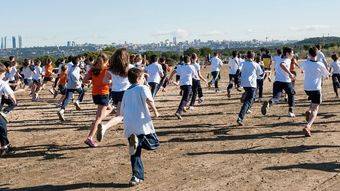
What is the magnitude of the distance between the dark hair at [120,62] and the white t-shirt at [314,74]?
4.26 m

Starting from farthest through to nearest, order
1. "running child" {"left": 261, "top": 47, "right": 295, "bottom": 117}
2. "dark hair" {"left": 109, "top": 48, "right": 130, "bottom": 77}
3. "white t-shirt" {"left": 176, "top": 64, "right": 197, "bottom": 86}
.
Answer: "white t-shirt" {"left": 176, "top": 64, "right": 197, "bottom": 86} → "running child" {"left": 261, "top": 47, "right": 295, "bottom": 117} → "dark hair" {"left": 109, "top": 48, "right": 130, "bottom": 77}

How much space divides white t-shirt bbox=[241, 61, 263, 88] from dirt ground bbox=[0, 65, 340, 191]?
103cm

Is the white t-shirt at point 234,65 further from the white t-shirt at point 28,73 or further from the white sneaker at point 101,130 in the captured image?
the white sneaker at point 101,130

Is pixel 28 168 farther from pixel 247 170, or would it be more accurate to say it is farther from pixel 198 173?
pixel 247 170

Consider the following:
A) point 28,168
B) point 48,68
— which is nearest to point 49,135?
point 28,168

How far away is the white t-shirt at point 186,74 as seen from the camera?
1562 centimetres

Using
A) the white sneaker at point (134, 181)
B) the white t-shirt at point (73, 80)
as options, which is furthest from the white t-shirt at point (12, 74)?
the white sneaker at point (134, 181)

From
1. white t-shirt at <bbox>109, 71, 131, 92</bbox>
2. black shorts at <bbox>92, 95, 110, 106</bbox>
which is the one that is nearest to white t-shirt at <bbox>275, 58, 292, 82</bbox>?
white t-shirt at <bbox>109, 71, 131, 92</bbox>

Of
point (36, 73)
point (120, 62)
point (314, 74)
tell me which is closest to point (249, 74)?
point (314, 74)

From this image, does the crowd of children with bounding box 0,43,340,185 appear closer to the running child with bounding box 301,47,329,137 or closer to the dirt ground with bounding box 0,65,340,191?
the running child with bounding box 301,47,329,137

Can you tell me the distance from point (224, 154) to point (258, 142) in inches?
53.5

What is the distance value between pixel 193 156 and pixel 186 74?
592cm

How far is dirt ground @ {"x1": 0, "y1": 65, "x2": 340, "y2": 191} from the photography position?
27.1ft

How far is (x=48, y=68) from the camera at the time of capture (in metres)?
24.0
